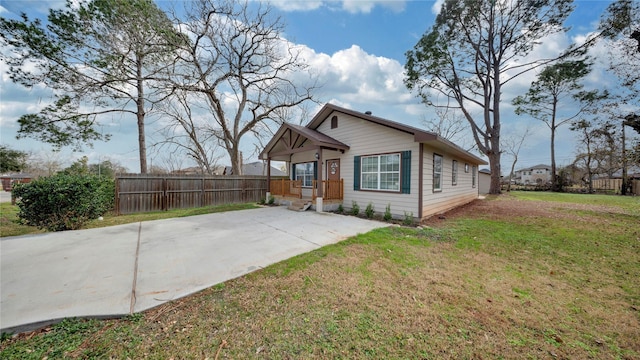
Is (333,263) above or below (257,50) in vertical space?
below

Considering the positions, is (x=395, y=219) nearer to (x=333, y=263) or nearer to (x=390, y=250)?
(x=390, y=250)

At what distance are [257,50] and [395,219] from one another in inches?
586

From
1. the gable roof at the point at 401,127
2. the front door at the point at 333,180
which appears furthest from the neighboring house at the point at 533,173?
the front door at the point at 333,180

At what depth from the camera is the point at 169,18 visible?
492 inches

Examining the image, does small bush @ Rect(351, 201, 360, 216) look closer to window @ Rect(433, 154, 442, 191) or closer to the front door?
the front door

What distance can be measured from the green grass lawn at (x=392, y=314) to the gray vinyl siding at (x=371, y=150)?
130 inches

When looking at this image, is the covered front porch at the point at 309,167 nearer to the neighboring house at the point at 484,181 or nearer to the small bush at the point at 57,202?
the small bush at the point at 57,202

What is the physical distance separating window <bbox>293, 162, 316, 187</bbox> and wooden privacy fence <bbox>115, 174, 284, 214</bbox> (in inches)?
111

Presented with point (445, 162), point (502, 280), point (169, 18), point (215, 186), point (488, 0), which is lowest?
point (502, 280)

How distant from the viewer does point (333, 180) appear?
9.82 meters

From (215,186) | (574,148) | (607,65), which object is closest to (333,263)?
(215,186)

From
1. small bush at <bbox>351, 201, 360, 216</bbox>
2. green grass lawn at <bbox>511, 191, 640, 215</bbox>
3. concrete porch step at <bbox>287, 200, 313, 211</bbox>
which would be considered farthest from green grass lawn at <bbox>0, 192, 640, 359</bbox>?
green grass lawn at <bbox>511, 191, 640, 215</bbox>

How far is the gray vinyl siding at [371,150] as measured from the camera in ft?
24.6

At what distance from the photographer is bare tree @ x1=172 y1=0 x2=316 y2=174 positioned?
1391 cm
